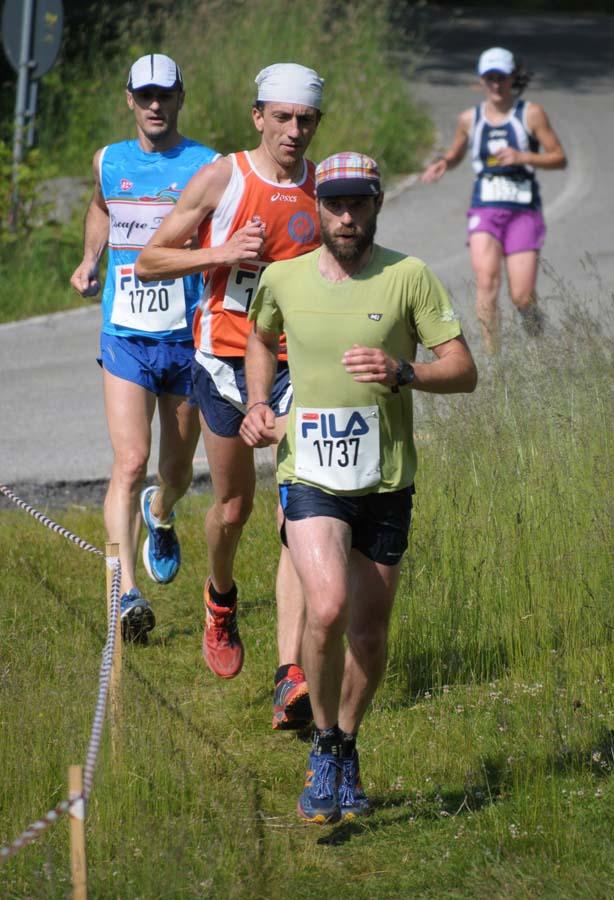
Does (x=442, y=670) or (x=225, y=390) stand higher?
(x=225, y=390)

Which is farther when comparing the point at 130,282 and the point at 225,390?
the point at 130,282

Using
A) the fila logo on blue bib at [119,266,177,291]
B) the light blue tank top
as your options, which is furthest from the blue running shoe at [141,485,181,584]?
the fila logo on blue bib at [119,266,177,291]

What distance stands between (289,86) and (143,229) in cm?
136

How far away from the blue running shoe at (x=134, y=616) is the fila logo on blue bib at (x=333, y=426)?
2032 millimetres

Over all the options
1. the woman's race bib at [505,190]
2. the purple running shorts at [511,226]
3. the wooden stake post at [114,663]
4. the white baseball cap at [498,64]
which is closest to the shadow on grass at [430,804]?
the wooden stake post at [114,663]

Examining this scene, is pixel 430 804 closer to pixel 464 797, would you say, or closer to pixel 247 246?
pixel 464 797

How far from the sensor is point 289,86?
19.3 feet

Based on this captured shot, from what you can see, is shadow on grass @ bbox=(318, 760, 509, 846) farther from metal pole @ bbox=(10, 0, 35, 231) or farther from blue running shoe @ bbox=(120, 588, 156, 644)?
metal pole @ bbox=(10, 0, 35, 231)

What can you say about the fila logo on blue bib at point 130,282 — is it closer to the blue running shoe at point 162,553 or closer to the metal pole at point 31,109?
the blue running shoe at point 162,553

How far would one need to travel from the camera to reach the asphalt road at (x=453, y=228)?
10.7 metres

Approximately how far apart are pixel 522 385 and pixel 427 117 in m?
13.9

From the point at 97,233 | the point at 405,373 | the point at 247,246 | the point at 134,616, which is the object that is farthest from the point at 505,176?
the point at 405,373

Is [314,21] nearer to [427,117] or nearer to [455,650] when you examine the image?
[427,117]

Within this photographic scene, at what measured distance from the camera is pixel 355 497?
16.6 feet
